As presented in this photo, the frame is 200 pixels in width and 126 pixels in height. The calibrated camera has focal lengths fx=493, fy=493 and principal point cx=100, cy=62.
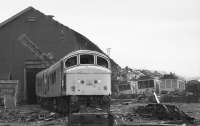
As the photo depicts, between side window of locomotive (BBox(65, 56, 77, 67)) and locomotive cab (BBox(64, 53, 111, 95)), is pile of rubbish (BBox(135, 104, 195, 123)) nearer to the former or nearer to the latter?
locomotive cab (BBox(64, 53, 111, 95))

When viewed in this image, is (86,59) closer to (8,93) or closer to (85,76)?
(85,76)

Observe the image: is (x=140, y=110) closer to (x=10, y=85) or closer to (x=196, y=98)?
(x=10, y=85)

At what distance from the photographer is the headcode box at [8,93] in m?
32.4

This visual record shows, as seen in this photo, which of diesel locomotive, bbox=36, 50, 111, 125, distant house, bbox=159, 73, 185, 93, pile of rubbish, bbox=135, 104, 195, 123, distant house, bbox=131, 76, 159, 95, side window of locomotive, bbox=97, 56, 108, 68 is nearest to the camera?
pile of rubbish, bbox=135, 104, 195, 123

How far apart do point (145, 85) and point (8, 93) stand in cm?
4201

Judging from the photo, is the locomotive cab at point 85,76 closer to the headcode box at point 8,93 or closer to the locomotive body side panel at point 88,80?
the locomotive body side panel at point 88,80

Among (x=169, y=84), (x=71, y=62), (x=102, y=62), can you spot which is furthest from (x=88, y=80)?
(x=169, y=84)

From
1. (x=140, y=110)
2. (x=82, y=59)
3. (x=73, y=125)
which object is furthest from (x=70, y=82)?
(x=73, y=125)

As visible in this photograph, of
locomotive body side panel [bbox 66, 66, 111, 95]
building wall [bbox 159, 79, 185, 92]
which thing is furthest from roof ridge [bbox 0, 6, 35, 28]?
building wall [bbox 159, 79, 185, 92]

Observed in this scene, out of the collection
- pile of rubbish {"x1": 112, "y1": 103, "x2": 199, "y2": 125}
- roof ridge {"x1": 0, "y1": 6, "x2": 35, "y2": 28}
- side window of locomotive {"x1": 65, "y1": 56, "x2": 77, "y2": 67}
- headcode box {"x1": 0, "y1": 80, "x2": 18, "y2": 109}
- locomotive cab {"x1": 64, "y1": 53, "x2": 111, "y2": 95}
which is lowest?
pile of rubbish {"x1": 112, "y1": 103, "x2": 199, "y2": 125}

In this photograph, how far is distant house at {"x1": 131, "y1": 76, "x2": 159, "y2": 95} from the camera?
7143cm

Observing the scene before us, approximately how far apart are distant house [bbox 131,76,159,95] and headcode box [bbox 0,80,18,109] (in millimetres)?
39460

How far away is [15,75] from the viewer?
1759 inches

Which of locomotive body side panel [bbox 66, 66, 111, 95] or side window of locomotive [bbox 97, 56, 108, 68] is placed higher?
side window of locomotive [bbox 97, 56, 108, 68]
